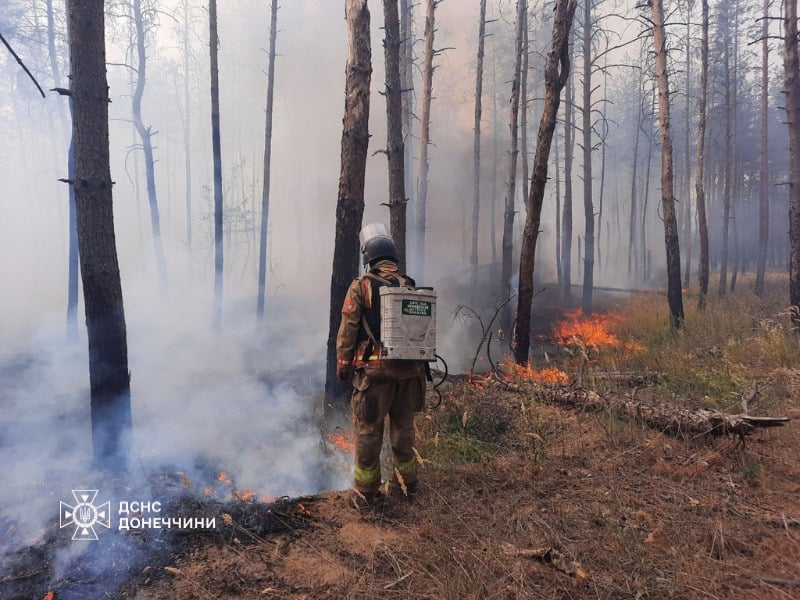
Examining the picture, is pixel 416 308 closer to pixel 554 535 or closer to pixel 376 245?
pixel 376 245

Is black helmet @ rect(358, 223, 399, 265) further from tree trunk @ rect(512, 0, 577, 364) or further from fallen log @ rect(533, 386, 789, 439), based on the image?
tree trunk @ rect(512, 0, 577, 364)

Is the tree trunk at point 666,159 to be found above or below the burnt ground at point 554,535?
above

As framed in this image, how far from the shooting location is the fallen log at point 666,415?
13.0ft

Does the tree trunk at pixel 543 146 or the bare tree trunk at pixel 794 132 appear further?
the bare tree trunk at pixel 794 132

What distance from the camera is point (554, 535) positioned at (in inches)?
113

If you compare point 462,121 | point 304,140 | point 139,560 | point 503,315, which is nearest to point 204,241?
point 304,140

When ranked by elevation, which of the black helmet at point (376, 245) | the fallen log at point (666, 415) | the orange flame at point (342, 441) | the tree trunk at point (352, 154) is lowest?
the orange flame at point (342, 441)

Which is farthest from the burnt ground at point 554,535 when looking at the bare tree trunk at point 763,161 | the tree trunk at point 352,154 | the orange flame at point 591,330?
the bare tree trunk at point 763,161

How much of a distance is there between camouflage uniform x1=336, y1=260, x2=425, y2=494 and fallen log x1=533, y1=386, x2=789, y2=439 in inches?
98.6

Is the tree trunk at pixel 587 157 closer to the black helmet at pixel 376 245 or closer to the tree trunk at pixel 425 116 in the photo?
the tree trunk at pixel 425 116

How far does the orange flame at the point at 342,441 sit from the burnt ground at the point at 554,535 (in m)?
1.11

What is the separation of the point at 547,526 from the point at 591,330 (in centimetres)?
1054

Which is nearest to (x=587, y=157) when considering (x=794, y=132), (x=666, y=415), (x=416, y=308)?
(x=794, y=132)

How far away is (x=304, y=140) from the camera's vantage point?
1238 inches
